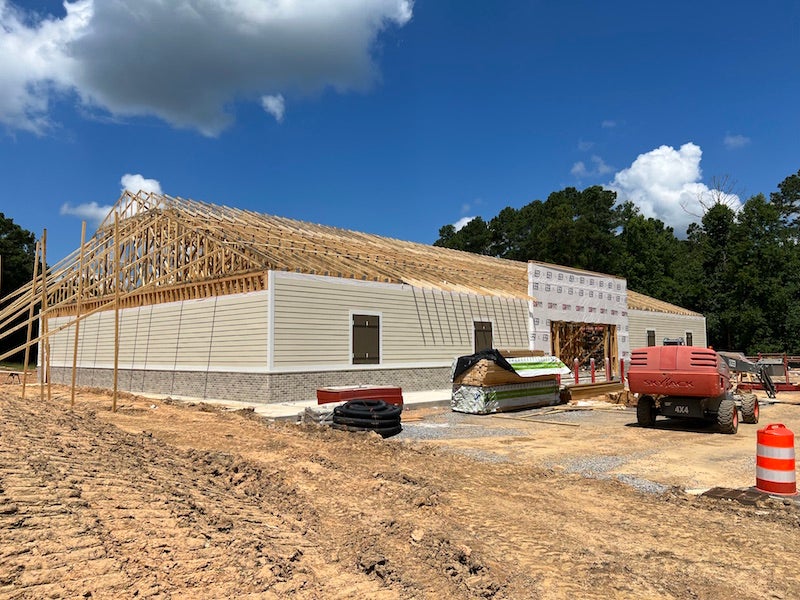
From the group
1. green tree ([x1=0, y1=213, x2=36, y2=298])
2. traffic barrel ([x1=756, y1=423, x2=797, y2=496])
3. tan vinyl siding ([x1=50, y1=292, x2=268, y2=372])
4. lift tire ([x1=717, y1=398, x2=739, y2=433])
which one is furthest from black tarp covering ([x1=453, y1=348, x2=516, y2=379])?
green tree ([x1=0, y1=213, x2=36, y2=298])

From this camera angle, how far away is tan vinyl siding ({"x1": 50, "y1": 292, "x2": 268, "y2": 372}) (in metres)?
16.5

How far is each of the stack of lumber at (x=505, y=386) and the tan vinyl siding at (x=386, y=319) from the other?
364cm

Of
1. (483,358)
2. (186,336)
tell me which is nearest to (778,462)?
(483,358)

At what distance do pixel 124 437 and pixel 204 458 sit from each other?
173 cm

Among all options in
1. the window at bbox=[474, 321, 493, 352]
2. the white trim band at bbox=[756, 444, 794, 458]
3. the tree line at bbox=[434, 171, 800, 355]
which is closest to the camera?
the white trim band at bbox=[756, 444, 794, 458]

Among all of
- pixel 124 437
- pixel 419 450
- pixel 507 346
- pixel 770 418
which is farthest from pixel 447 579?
pixel 507 346

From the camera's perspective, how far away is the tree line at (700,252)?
42062 mm

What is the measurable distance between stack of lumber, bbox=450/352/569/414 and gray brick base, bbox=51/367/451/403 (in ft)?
10.3

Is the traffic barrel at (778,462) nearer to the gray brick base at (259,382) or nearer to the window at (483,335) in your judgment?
the gray brick base at (259,382)

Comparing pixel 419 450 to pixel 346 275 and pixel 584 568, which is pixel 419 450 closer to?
pixel 584 568

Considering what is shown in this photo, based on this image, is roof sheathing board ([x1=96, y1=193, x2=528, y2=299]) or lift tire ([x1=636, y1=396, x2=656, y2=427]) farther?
roof sheathing board ([x1=96, y1=193, x2=528, y2=299])

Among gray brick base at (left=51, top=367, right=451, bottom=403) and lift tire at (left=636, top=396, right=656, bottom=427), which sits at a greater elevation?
gray brick base at (left=51, top=367, right=451, bottom=403)

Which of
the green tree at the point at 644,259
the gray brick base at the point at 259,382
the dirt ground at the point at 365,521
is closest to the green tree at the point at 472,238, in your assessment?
the green tree at the point at 644,259

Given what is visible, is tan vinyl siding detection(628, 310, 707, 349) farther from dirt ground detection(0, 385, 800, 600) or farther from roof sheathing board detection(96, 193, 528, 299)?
dirt ground detection(0, 385, 800, 600)
